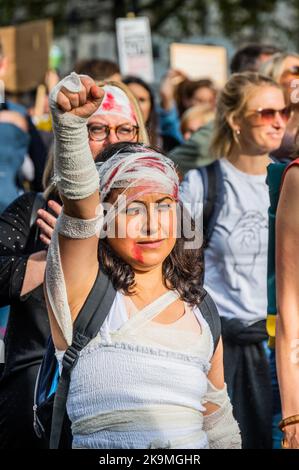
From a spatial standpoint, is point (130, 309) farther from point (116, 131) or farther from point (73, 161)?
point (116, 131)

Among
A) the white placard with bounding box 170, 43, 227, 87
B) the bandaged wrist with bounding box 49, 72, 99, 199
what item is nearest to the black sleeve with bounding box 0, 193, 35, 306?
the bandaged wrist with bounding box 49, 72, 99, 199

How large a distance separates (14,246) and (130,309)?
98 centimetres

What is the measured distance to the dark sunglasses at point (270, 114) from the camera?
5.04 metres

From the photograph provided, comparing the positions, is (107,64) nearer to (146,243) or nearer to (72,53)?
(146,243)

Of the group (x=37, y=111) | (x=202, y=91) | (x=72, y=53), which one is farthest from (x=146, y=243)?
(x=72, y=53)

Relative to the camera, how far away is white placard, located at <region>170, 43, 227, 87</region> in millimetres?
11383

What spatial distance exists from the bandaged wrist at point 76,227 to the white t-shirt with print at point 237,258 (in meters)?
1.98

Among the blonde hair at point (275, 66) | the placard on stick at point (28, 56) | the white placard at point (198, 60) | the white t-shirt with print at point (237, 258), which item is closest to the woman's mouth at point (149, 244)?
the white t-shirt with print at point (237, 258)

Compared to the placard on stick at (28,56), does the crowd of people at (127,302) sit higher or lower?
higher

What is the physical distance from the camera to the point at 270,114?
199 inches

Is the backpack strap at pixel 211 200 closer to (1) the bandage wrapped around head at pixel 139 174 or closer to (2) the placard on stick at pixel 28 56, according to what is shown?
(1) the bandage wrapped around head at pixel 139 174

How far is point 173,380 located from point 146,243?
37 centimetres

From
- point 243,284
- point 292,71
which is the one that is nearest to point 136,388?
point 243,284

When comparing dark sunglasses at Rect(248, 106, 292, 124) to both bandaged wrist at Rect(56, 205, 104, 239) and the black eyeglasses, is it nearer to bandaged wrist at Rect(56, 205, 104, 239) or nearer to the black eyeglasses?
the black eyeglasses
